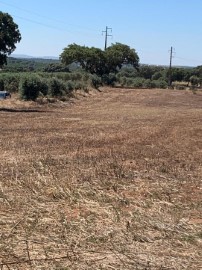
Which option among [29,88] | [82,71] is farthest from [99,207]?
[82,71]

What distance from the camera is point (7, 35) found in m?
25.0

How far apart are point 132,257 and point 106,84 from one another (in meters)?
66.6

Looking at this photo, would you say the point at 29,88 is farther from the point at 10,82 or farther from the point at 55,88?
the point at 10,82

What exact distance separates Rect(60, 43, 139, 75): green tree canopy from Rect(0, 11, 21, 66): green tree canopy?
166 ft

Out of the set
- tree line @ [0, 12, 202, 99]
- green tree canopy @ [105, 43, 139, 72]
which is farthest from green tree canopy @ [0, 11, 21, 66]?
green tree canopy @ [105, 43, 139, 72]

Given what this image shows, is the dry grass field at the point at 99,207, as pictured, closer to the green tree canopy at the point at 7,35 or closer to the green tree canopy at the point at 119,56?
the green tree canopy at the point at 7,35

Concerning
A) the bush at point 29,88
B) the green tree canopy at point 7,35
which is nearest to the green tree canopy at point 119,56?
the bush at point 29,88

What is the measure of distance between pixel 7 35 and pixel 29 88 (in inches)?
284

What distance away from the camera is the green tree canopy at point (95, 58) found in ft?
250

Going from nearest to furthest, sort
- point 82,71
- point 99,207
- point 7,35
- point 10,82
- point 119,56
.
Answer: point 99,207 → point 7,35 → point 10,82 → point 82,71 → point 119,56

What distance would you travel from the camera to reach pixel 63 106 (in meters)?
32.8

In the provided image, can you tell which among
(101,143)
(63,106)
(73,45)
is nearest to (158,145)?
(101,143)

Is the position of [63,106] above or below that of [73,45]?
below

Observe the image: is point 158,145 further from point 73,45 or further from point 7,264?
point 73,45
